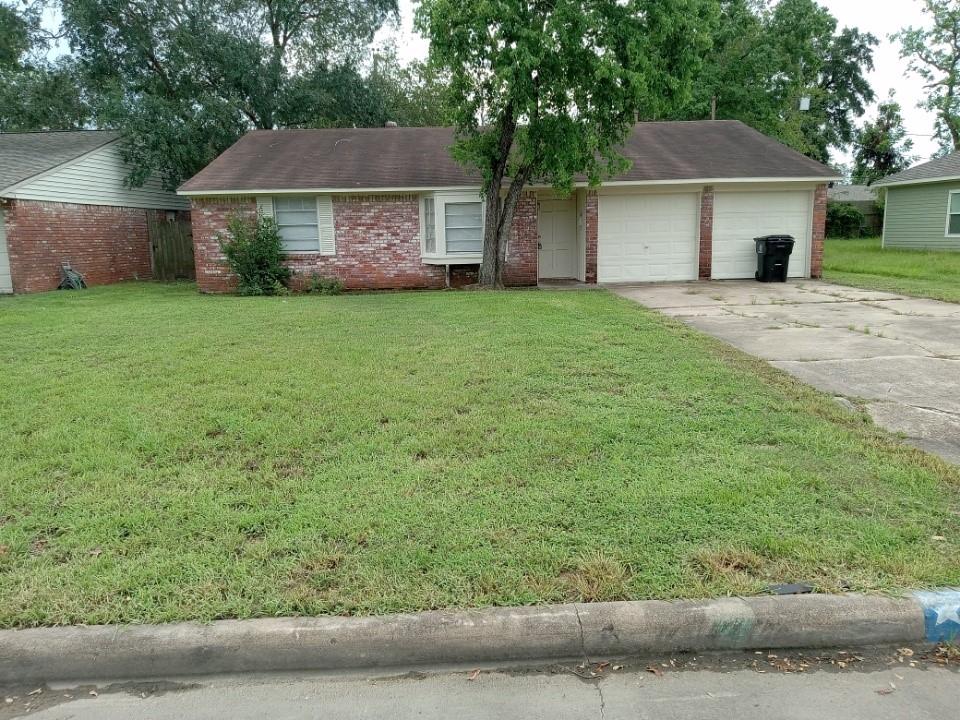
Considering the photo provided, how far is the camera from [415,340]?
807 centimetres

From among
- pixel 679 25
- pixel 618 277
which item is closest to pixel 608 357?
pixel 679 25

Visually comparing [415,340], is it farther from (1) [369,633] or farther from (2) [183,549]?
(1) [369,633]

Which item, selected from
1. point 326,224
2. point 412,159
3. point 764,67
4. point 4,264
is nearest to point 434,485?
point 326,224

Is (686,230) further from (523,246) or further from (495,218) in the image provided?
(495,218)

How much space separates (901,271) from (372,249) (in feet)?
41.2

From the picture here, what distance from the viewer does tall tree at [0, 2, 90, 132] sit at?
2359 cm

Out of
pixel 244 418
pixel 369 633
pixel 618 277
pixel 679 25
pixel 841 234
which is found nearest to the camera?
pixel 369 633

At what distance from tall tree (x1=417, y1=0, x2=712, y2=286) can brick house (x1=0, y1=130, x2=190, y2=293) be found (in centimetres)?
1053

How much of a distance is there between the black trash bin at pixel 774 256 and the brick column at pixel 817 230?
32.2 inches

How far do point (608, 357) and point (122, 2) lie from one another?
21287mm

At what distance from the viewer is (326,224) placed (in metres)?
15.8

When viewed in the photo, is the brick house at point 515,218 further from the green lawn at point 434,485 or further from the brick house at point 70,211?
the green lawn at point 434,485

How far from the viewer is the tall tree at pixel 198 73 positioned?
65.1 feet

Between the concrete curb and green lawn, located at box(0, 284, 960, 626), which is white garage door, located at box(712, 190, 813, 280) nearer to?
green lawn, located at box(0, 284, 960, 626)
